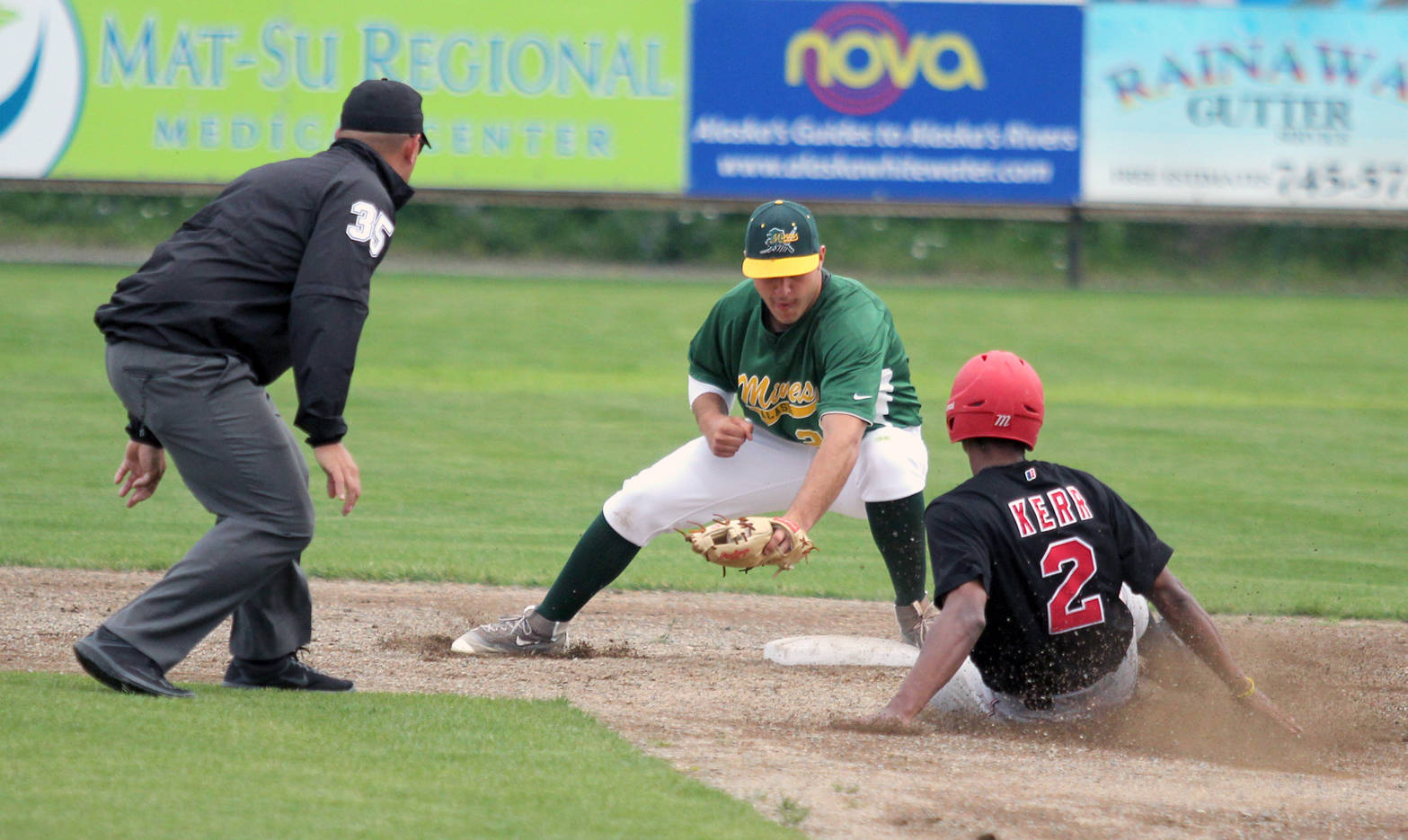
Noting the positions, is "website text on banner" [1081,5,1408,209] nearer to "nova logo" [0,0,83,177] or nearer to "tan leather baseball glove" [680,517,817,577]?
"nova logo" [0,0,83,177]

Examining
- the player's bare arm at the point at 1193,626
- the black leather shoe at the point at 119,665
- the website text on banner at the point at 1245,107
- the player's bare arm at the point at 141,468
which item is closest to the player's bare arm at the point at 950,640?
the player's bare arm at the point at 1193,626

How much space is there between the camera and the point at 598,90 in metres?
21.9

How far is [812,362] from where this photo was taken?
5.80 meters

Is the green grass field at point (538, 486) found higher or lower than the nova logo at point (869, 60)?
lower

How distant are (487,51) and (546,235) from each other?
511 centimetres

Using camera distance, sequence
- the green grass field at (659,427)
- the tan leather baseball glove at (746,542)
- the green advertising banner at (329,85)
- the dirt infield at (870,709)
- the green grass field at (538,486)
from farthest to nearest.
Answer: the green advertising banner at (329,85)
the green grass field at (659,427)
the tan leather baseball glove at (746,542)
the dirt infield at (870,709)
the green grass field at (538,486)

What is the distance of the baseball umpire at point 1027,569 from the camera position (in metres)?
4.43

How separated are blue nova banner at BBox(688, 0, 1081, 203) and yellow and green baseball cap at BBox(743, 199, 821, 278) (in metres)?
17.0

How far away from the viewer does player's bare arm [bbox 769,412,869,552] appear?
16.9 ft

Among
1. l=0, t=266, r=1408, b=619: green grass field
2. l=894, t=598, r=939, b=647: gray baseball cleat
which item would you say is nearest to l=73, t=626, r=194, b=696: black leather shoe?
l=894, t=598, r=939, b=647: gray baseball cleat

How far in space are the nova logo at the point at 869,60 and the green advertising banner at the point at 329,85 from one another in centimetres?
181

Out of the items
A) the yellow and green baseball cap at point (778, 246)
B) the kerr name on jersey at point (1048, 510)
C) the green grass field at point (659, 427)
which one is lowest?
the green grass field at point (659, 427)

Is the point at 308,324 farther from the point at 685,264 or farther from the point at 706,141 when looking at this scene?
the point at 685,264

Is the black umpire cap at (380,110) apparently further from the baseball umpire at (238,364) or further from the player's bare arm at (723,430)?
the player's bare arm at (723,430)
